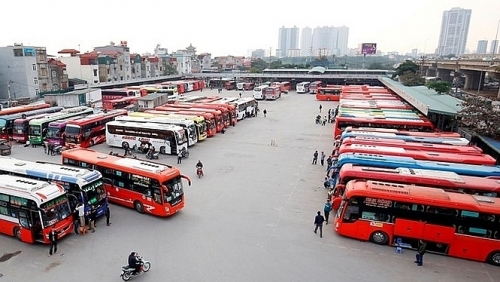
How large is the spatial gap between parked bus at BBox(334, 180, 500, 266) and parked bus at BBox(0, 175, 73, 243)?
30.7 feet

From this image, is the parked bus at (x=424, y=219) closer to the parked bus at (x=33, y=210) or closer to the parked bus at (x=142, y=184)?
the parked bus at (x=142, y=184)

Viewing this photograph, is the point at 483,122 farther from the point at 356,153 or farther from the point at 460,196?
the point at 460,196

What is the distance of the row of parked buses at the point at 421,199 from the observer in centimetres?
1023

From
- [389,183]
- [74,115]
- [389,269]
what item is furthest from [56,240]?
[74,115]

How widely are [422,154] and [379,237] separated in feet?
21.4

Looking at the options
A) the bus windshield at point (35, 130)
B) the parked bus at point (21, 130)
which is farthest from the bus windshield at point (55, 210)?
the parked bus at point (21, 130)

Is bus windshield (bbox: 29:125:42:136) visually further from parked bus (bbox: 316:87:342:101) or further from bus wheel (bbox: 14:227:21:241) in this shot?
parked bus (bbox: 316:87:342:101)

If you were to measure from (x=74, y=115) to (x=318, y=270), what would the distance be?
2328 cm

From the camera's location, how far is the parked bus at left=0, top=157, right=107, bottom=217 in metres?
11.5

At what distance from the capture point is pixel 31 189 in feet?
34.1

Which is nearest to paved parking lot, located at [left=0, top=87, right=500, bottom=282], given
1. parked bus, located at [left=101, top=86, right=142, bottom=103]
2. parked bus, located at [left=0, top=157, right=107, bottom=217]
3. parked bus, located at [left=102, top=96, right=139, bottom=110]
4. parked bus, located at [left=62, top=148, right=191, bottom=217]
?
parked bus, located at [left=62, top=148, right=191, bottom=217]

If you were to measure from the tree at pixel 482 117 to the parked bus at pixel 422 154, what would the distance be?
3963 mm

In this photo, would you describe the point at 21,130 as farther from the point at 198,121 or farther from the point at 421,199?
the point at 421,199

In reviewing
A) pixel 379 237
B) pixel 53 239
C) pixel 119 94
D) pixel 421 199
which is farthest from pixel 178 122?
pixel 119 94
